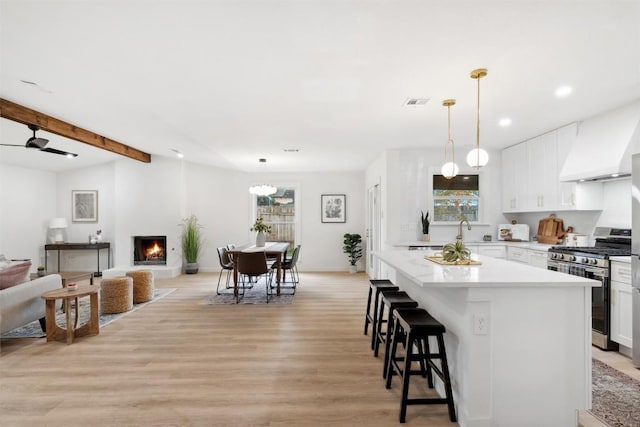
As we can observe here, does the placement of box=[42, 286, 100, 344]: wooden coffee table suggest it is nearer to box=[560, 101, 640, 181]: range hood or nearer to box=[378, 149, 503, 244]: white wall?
box=[378, 149, 503, 244]: white wall

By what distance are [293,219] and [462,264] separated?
19.7 ft

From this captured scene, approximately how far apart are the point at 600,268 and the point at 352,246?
16.4ft

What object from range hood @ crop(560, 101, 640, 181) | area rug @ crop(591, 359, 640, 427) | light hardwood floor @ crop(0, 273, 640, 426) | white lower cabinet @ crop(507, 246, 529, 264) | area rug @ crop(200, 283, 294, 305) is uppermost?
range hood @ crop(560, 101, 640, 181)

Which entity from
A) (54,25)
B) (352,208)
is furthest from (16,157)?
(352,208)

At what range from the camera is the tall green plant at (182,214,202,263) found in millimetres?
7742

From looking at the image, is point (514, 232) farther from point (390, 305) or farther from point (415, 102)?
→ point (390, 305)

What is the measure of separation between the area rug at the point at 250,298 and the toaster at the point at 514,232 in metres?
3.55

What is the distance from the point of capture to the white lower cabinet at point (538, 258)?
165 inches

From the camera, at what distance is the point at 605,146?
3.71 metres

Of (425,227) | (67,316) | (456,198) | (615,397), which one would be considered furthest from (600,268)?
(67,316)

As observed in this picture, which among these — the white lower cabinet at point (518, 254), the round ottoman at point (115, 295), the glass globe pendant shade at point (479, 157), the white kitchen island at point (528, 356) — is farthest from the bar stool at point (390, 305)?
the round ottoman at point (115, 295)

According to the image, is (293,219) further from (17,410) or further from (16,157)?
(17,410)

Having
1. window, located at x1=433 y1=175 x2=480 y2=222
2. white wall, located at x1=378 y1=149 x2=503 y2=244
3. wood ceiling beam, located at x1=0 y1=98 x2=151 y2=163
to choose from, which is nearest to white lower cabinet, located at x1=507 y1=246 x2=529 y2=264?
white wall, located at x1=378 y1=149 x2=503 y2=244

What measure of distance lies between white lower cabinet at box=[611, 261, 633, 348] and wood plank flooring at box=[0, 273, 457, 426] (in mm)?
2059
